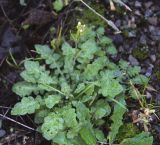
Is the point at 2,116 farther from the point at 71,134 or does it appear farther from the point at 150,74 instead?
the point at 150,74

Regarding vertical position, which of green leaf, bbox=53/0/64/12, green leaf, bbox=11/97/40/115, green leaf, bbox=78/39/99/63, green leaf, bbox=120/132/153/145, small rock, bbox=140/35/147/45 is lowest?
green leaf, bbox=120/132/153/145

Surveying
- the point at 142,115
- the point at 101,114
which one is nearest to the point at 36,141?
the point at 101,114

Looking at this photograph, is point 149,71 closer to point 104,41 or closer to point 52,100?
point 104,41

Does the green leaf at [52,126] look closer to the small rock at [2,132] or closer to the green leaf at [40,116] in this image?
the green leaf at [40,116]

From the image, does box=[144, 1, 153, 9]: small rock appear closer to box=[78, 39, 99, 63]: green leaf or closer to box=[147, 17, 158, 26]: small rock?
box=[147, 17, 158, 26]: small rock

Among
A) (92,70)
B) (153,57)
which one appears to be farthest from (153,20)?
(92,70)

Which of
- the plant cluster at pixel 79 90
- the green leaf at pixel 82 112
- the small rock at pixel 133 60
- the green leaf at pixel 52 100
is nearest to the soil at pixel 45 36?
the small rock at pixel 133 60

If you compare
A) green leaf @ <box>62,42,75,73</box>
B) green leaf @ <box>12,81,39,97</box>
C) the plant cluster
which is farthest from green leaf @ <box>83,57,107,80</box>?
green leaf @ <box>12,81,39,97</box>
